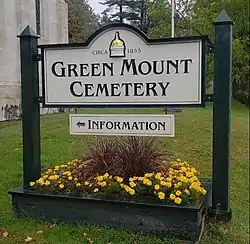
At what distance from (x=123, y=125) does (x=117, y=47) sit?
747 mm

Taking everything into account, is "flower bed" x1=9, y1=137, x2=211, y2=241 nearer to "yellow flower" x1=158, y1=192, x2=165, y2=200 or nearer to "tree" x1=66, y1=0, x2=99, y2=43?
"yellow flower" x1=158, y1=192, x2=165, y2=200

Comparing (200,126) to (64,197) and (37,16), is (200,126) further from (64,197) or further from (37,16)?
(64,197)

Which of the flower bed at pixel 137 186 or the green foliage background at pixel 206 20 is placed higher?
the green foliage background at pixel 206 20

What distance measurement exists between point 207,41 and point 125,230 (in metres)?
1.85

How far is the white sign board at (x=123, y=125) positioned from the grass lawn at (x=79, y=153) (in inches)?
33.7

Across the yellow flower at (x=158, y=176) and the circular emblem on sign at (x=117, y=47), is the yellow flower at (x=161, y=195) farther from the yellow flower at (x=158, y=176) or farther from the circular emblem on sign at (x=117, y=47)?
the circular emblem on sign at (x=117, y=47)

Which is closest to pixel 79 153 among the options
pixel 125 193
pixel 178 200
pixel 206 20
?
pixel 125 193

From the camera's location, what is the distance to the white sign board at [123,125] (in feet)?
12.0

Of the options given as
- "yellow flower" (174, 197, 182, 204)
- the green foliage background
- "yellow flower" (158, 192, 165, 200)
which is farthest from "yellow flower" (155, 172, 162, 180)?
the green foliage background

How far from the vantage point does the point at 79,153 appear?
559 centimetres

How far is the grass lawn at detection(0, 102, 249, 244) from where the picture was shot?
3.41m

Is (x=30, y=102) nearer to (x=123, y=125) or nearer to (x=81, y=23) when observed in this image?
(x=123, y=125)

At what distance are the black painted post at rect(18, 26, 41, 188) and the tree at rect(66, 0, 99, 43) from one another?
541 centimetres

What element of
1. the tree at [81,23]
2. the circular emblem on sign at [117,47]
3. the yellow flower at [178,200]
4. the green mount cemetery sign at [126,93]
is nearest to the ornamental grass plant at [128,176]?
the yellow flower at [178,200]
